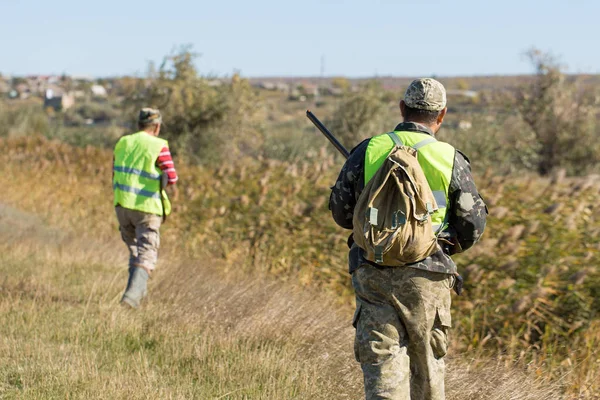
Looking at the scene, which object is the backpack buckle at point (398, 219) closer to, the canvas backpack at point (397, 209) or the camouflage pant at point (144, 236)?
the canvas backpack at point (397, 209)

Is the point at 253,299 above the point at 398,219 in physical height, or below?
below

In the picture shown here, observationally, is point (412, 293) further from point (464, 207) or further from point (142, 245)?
point (142, 245)

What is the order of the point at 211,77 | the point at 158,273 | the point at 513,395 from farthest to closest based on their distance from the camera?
the point at 211,77 → the point at 158,273 → the point at 513,395

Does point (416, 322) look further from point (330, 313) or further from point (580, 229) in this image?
point (580, 229)

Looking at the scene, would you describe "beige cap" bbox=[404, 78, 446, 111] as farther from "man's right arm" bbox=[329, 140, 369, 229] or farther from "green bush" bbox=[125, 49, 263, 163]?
"green bush" bbox=[125, 49, 263, 163]

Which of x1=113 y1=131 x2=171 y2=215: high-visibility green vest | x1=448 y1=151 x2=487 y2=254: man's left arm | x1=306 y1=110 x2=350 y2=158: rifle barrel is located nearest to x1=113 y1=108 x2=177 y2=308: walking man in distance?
x1=113 y1=131 x2=171 y2=215: high-visibility green vest

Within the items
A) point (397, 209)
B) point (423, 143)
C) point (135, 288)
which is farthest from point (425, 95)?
point (135, 288)

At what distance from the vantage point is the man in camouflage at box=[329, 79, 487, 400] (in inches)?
177

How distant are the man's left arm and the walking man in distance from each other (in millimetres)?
4081

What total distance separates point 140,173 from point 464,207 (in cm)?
443

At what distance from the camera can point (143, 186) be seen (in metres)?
8.32

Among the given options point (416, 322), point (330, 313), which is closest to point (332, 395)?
point (416, 322)

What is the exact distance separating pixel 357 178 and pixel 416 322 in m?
0.80

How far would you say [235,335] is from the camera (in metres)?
6.70
